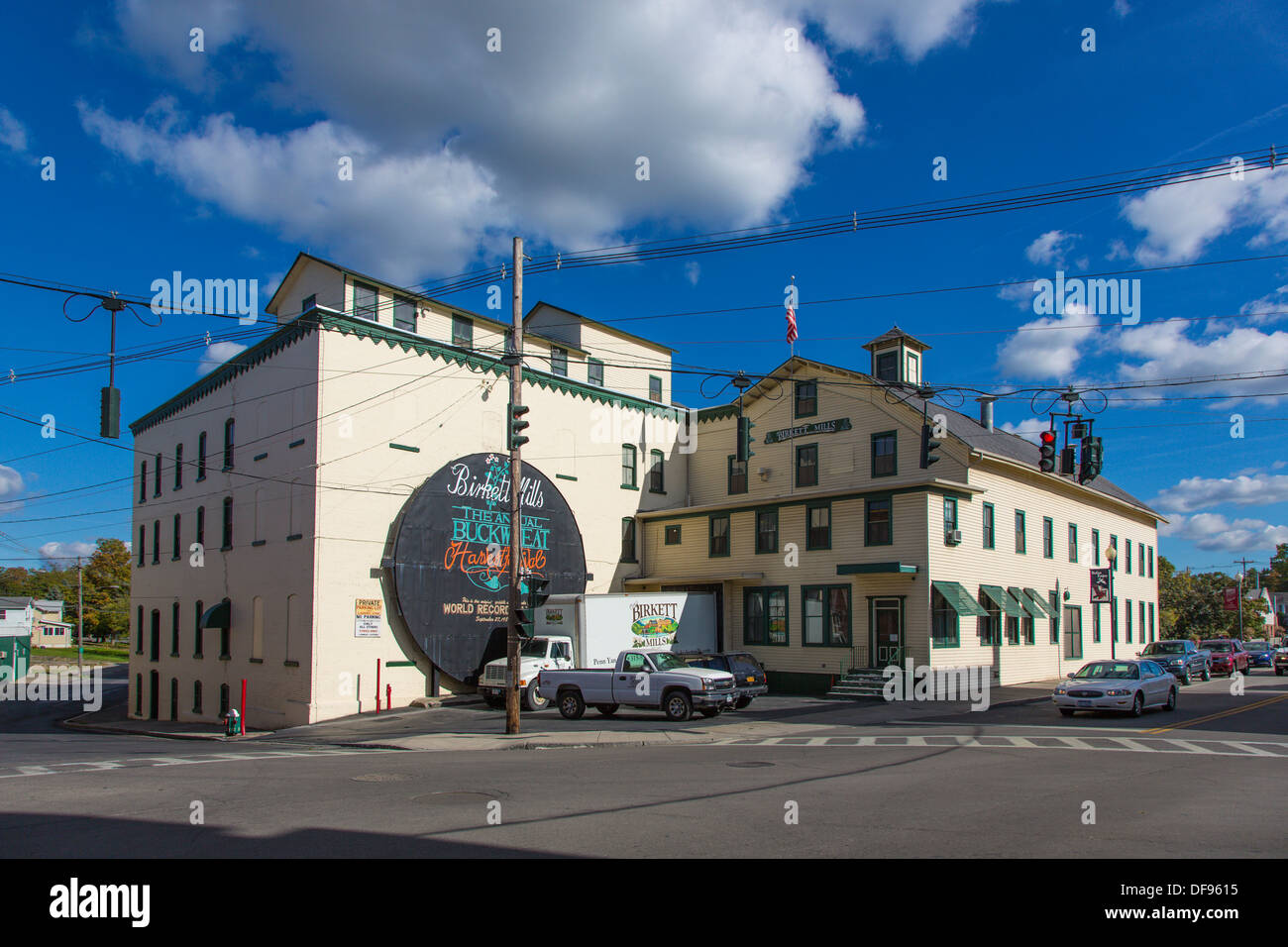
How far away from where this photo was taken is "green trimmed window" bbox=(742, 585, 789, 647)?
110 feet

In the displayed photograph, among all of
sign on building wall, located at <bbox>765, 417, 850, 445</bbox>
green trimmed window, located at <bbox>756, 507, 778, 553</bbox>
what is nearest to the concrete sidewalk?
green trimmed window, located at <bbox>756, 507, 778, 553</bbox>

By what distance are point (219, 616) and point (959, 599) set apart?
24499mm

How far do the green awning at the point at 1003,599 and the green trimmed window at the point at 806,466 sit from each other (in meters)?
7.10

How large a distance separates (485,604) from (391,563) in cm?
397

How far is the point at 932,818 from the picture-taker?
987 centimetres

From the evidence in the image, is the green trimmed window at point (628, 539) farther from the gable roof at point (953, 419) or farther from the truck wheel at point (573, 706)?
the truck wheel at point (573, 706)

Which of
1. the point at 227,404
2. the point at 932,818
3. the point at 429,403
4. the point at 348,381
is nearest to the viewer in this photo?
the point at 932,818

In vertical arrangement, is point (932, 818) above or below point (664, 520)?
below

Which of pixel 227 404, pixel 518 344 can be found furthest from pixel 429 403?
pixel 518 344

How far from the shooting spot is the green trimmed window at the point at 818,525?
3250 cm

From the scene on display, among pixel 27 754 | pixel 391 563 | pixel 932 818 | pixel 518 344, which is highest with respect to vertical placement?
pixel 518 344

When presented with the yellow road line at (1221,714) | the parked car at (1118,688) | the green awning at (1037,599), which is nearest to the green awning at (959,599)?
the parked car at (1118,688)

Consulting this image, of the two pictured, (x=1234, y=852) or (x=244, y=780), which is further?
(x=244, y=780)
